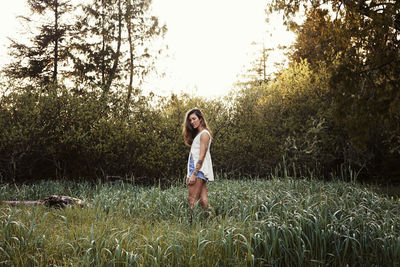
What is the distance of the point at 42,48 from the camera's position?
61.8 ft

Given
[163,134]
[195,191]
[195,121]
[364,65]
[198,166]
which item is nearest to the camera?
[198,166]

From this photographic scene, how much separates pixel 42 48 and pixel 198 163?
1639 cm

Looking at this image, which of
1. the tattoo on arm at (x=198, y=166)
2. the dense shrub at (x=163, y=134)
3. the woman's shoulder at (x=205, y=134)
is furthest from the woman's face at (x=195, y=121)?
the dense shrub at (x=163, y=134)

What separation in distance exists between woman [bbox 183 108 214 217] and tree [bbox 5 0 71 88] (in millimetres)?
14834

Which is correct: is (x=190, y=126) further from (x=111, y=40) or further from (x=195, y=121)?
(x=111, y=40)

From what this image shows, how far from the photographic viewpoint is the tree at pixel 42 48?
18562mm

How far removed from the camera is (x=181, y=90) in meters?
12.7

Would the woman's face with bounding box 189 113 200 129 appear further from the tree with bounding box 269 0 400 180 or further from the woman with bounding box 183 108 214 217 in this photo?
the tree with bounding box 269 0 400 180

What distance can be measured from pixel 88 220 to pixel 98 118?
5.85m

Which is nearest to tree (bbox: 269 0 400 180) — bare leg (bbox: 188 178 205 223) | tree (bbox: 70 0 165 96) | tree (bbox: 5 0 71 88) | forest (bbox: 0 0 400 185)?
forest (bbox: 0 0 400 185)

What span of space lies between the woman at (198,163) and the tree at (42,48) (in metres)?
14.8

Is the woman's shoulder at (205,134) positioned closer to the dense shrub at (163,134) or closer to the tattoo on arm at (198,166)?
the tattoo on arm at (198,166)

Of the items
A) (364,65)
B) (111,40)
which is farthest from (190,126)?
(111,40)

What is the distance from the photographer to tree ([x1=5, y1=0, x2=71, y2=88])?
18.6 meters
